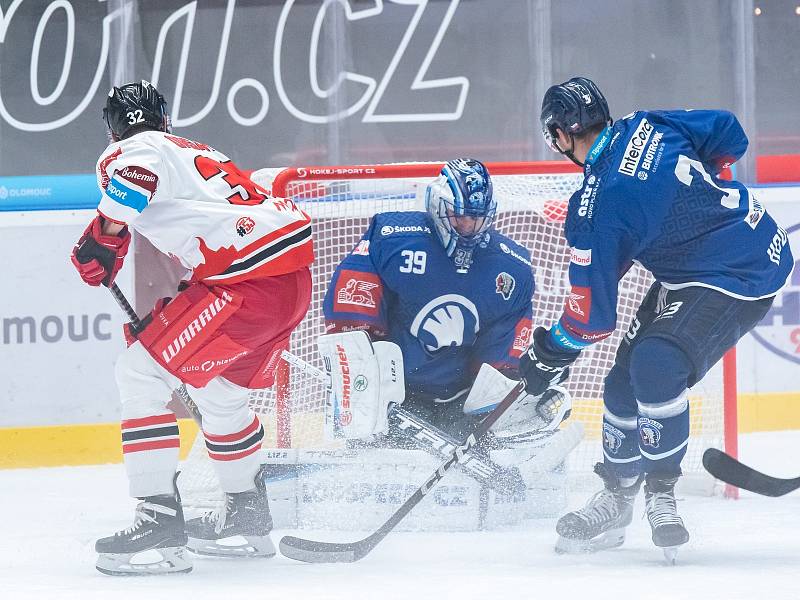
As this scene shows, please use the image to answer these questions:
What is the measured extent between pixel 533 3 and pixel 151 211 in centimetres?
299

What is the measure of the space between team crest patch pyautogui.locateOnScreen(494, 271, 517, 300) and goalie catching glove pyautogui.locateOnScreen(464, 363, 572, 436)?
0.67ft

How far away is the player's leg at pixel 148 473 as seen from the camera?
2572 millimetres

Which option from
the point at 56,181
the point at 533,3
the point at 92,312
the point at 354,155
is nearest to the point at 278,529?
the point at 92,312

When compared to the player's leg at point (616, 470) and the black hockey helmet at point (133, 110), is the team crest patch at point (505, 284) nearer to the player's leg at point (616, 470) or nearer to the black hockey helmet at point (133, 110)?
the player's leg at point (616, 470)

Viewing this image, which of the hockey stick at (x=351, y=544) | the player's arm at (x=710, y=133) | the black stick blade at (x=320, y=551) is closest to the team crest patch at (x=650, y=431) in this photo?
the hockey stick at (x=351, y=544)

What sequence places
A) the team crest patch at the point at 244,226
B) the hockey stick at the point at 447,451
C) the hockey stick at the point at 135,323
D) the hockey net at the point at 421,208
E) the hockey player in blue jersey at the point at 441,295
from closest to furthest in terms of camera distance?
the team crest patch at the point at 244,226, the hockey stick at the point at 135,323, the hockey stick at the point at 447,451, the hockey player in blue jersey at the point at 441,295, the hockey net at the point at 421,208

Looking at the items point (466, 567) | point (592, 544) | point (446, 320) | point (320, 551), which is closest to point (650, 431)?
point (592, 544)

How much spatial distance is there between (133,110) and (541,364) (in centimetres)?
104

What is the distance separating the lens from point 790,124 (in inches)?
207

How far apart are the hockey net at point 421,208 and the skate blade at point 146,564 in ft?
2.76

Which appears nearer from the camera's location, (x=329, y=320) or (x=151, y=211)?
(x=151, y=211)

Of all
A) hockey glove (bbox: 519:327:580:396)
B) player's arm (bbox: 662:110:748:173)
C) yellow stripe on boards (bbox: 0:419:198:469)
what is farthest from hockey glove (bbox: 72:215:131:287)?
yellow stripe on boards (bbox: 0:419:198:469)

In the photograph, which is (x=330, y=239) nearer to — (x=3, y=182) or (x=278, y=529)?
(x=278, y=529)

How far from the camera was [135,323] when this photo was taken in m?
2.74
